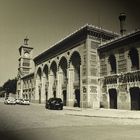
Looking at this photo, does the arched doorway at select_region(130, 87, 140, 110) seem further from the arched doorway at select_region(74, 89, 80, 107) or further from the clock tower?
the clock tower

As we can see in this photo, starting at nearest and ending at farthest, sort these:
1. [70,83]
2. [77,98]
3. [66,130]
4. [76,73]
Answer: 1. [66,130]
2. [77,98]
3. [76,73]
4. [70,83]

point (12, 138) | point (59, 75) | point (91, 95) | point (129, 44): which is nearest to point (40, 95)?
point (59, 75)

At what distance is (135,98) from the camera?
2333 cm

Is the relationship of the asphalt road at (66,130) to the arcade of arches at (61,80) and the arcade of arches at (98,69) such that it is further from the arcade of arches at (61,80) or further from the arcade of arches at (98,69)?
the arcade of arches at (61,80)

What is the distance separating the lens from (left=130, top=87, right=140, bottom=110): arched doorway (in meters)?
23.1

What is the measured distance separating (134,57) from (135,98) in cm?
421

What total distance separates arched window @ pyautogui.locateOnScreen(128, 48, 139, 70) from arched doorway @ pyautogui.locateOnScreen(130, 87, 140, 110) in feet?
7.29

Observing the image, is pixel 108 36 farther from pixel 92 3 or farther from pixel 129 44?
pixel 92 3

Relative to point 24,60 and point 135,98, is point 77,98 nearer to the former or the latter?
point 135,98

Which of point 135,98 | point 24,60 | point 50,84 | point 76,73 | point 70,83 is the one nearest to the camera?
point 135,98

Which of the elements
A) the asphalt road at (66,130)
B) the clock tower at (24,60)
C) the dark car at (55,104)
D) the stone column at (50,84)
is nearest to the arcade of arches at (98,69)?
the stone column at (50,84)

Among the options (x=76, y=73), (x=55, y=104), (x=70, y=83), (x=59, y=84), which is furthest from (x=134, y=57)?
(x=59, y=84)

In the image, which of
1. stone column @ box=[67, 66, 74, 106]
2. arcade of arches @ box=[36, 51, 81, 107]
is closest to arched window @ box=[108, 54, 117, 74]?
arcade of arches @ box=[36, 51, 81, 107]

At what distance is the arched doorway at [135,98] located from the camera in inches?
909
